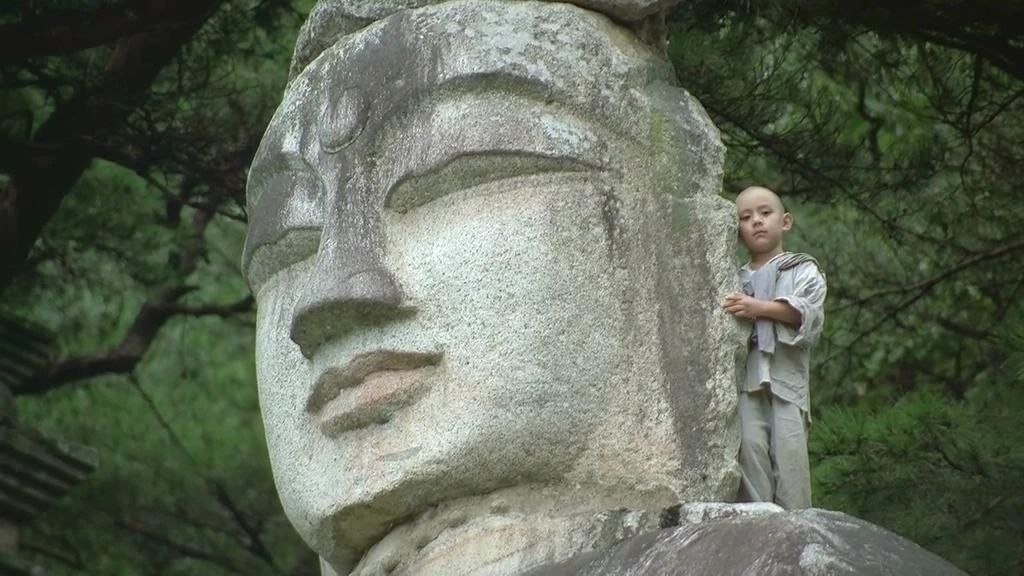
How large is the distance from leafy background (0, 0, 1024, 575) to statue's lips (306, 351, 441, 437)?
5.97ft

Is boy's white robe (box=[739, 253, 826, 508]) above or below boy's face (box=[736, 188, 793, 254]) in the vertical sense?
below

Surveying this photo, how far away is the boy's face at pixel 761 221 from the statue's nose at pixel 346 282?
0.74 meters

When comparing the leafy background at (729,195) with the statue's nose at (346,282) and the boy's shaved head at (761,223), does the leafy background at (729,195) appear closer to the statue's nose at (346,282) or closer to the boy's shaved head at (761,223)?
the boy's shaved head at (761,223)

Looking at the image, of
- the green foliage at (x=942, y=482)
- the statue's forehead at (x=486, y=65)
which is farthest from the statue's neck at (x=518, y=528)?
the green foliage at (x=942, y=482)

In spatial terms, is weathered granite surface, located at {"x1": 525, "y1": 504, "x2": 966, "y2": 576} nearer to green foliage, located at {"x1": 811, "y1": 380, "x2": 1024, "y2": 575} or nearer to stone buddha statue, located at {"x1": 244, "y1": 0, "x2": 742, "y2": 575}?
stone buddha statue, located at {"x1": 244, "y1": 0, "x2": 742, "y2": 575}

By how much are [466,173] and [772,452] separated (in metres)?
0.80

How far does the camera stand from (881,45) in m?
6.61

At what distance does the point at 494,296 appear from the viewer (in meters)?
4.32

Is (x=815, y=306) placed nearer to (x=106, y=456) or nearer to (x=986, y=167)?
(x=986, y=167)

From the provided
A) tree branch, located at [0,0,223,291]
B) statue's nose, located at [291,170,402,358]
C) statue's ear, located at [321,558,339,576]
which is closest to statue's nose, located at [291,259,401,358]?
statue's nose, located at [291,170,402,358]

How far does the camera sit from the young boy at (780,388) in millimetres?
4406

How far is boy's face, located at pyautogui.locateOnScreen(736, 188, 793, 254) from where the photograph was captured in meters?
4.59

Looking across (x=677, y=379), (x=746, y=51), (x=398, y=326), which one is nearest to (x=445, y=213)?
(x=398, y=326)

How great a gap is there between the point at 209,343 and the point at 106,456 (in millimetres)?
1262
